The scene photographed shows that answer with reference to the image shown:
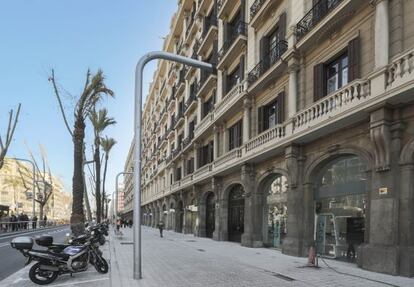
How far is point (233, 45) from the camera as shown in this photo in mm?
25141

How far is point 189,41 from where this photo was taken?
1636 inches

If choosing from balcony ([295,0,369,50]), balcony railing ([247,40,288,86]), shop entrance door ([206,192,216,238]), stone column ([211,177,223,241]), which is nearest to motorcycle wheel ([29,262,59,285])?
balcony ([295,0,369,50])

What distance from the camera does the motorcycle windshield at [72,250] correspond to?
11.0 meters

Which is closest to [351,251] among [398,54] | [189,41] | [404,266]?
[404,266]

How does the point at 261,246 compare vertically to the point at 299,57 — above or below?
below

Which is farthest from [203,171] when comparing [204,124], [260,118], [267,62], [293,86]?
[293,86]

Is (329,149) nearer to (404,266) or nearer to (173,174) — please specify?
(404,266)

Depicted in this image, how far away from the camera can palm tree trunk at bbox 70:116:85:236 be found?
59.5ft

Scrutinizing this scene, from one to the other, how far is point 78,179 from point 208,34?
16842 mm

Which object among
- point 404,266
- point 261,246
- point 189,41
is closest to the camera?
point 404,266

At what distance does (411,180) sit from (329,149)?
406 cm

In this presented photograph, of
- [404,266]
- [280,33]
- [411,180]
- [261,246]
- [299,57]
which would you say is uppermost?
[280,33]

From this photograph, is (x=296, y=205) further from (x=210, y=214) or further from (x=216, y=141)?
(x=210, y=214)

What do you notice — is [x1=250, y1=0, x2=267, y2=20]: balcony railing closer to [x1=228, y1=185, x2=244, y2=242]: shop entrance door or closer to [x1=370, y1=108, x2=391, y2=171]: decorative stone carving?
[x1=228, y1=185, x2=244, y2=242]: shop entrance door
